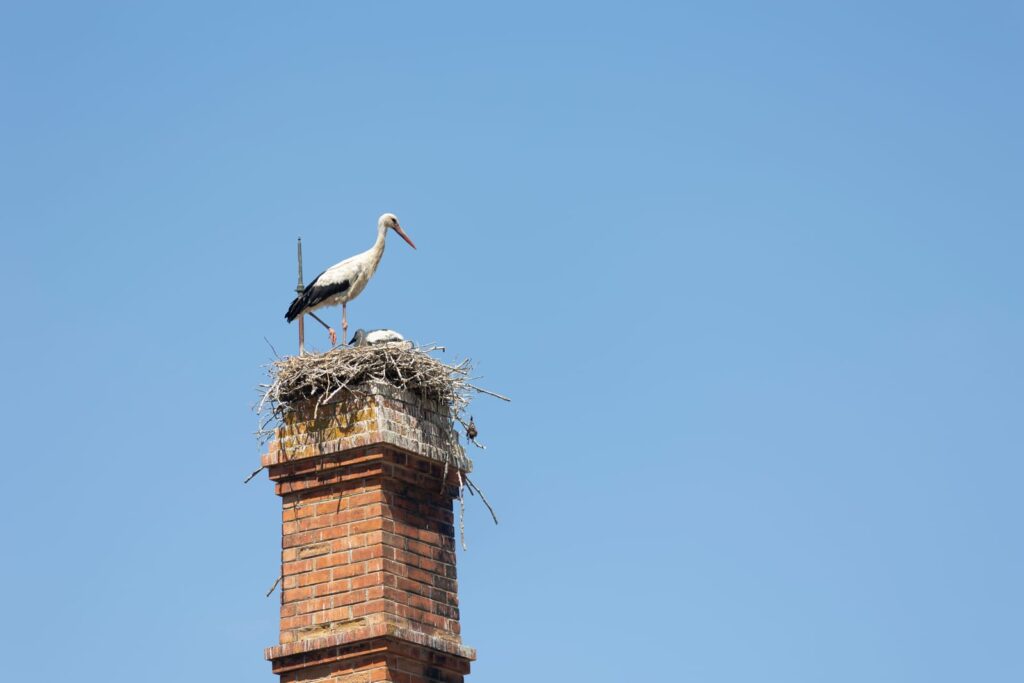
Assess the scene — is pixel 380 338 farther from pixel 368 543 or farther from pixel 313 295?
pixel 368 543

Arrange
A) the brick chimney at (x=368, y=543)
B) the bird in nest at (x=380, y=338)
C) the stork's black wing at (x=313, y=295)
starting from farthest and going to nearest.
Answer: the stork's black wing at (x=313, y=295) < the bird in nest at (x=380, y=338) < the brick chimney at (x=368, y=543)

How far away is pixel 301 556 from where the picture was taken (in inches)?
569

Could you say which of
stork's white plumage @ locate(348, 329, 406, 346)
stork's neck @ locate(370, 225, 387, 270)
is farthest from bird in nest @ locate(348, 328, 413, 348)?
stork's neck @ locate(370, 225, 387, 270)

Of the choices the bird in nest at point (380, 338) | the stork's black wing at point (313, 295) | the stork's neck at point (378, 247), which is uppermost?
the stork's neck at point (378, 247)

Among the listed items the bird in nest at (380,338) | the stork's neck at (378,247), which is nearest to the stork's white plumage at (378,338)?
the bird in nest at (380,338)

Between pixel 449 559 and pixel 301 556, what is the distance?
4.50 ft

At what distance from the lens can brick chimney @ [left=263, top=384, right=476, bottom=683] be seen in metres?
14.0

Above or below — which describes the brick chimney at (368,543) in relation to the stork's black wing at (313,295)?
below

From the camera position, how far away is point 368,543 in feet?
46.6

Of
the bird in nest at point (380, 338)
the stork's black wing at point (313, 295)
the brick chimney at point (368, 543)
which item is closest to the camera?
the brick chimney at point (368, 543)

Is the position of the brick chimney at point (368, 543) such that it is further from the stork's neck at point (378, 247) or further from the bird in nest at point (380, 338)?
the stork's neck at point (378, 247)

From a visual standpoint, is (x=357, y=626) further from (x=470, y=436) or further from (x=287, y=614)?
(x=470, y=436)

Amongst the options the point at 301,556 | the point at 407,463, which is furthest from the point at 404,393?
the point at 301,556

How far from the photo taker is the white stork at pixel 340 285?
16344 mm
